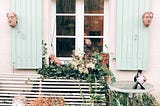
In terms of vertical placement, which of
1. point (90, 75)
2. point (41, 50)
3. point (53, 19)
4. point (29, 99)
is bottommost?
point (29, 99)

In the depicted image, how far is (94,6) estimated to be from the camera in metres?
6.52

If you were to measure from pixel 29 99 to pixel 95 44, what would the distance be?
1666mm

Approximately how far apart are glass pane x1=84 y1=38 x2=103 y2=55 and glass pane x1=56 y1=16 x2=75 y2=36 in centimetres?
33

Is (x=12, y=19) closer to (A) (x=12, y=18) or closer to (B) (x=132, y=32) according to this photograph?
(A) (x=12, y=18)

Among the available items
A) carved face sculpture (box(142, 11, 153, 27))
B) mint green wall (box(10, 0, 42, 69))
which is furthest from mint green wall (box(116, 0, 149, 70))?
mint green wall (box(10, 0, 42, 69))

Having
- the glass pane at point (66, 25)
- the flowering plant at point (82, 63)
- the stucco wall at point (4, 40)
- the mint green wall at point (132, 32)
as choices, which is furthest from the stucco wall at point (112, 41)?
the flowering plant at point (82, 63)

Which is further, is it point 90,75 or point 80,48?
point 80,48

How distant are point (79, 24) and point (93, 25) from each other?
27 cm

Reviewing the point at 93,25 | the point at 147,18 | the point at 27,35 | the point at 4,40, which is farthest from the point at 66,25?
the point at 147,18

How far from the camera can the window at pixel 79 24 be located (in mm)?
6492

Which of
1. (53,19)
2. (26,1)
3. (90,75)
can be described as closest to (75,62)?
(90,75)

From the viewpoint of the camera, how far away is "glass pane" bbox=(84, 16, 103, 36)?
6527 mm

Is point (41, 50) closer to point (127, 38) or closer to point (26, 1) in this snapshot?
point (26, 1)

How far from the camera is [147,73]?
6.29m
